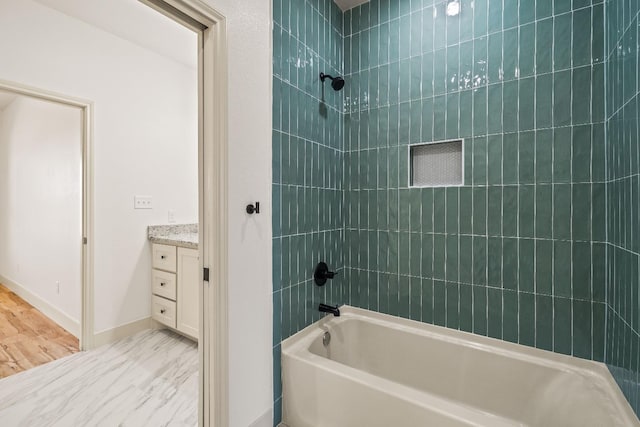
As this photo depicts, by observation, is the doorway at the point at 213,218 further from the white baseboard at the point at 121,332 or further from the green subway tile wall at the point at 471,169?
the white baseboard at the point at 121,332

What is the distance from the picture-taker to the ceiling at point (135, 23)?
2111mm

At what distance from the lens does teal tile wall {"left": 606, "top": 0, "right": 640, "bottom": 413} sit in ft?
3.22

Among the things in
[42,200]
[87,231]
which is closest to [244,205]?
[87,231]

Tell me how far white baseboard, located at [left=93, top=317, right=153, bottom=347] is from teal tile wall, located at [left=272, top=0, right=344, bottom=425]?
1.89 metres

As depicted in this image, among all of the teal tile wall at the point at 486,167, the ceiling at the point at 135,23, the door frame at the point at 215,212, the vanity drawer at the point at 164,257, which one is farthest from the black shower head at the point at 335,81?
the vanity drawer at the point at 164,257

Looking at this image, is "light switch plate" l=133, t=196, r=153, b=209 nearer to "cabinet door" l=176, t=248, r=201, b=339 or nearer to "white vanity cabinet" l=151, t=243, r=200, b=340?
"white vanity cabinet" l=151, t=243, r=200, b=340

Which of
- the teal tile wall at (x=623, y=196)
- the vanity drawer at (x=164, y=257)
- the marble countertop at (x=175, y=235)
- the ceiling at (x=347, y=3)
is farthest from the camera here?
the vanity drawer at (x=164, y=257)

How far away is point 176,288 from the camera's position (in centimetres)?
253

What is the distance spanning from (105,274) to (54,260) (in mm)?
1150

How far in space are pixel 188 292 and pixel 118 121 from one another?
1680 millimetres

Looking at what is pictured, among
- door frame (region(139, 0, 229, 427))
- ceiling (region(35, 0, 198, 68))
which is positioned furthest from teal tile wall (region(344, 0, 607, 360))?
ceiling (region(35, 0, 198, 68))

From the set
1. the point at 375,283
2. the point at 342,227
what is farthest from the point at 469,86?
the point at 375,283

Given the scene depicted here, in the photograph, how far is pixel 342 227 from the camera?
A: 209cm

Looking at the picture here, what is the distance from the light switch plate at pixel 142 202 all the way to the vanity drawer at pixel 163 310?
89cm
